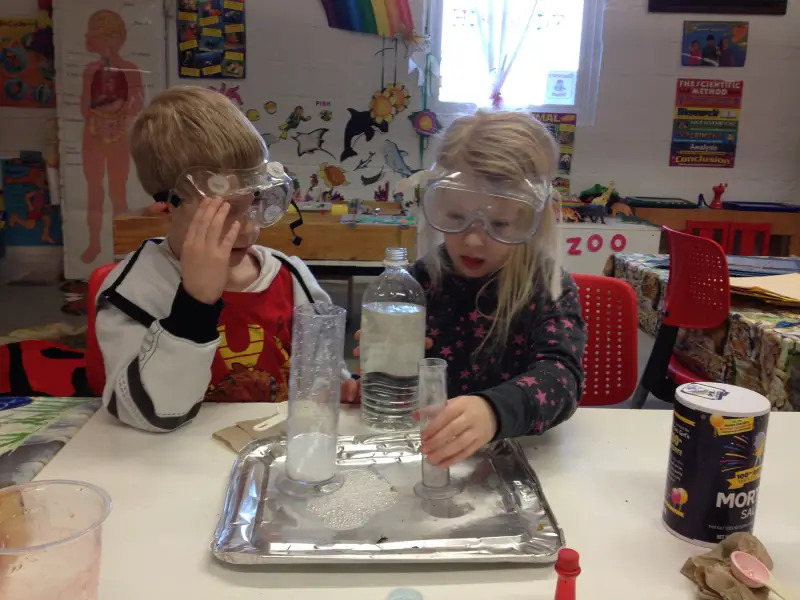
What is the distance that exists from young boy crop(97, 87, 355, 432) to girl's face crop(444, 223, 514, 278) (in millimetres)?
298

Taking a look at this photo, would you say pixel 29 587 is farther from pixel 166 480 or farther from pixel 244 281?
pixel 244 281

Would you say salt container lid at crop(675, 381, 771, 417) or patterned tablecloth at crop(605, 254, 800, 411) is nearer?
salt container lid at crop(675, 381, 771, 417)

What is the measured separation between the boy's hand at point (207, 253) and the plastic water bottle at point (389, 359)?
0.75ft

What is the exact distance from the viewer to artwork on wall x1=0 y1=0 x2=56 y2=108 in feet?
13.8

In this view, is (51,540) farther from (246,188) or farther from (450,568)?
(246,188)

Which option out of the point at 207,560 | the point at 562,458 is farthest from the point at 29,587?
the point at 562,458

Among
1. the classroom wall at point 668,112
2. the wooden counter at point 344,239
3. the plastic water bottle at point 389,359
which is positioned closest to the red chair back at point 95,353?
the plastic water bottle at point 389,359

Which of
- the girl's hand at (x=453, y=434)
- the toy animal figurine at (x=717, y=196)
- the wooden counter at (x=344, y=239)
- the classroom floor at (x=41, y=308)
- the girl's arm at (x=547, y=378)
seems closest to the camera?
the girl's hand at (x=453, y=434)

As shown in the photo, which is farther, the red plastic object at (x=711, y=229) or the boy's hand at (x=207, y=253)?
the red plastic object at (x=711, y=229)

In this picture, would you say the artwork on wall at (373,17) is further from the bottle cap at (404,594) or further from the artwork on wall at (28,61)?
the bottle cap at (404,594)

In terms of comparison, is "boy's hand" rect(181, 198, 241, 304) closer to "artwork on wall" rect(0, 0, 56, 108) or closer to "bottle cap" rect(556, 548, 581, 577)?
"bottle cap" rect(556, 548, 581, 577)

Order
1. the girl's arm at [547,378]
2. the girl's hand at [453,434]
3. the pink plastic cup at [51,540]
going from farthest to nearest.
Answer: the girl's arm at [547,378]
the girl's hand at [453,434]
the pink plastic cup at [51,540]

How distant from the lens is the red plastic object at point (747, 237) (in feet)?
13.4

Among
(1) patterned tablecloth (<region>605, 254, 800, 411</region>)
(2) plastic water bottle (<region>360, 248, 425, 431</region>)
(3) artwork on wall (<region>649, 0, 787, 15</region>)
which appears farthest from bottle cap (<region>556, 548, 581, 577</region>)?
Answer: (3) artwork on wall (<region>649, 0, 787, 15</region>)
